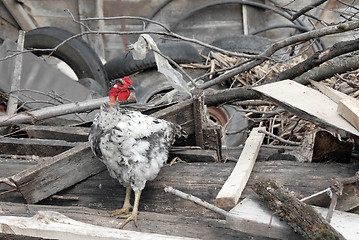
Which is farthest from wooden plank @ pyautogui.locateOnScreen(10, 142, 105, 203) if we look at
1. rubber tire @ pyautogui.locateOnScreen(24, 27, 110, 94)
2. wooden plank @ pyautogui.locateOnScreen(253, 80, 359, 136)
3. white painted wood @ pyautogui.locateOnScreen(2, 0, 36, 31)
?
white painted wood @ pyautogui.locateOnScreen(2, 0, 36, 31)

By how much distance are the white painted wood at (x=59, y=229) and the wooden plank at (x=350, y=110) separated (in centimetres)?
104

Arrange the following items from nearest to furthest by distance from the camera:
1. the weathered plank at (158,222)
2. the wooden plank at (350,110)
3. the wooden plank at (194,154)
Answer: the weathered plank at (158,222)
the wooden plank at (350,110)
the wooden plank at (194,154)

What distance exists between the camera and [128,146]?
8.16 ft

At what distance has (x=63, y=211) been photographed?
224 cm

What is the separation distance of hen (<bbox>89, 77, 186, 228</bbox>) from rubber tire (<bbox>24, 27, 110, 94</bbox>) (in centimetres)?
365

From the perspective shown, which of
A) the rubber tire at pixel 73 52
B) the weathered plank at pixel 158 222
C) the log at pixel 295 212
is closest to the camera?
the log at pixel 295 212

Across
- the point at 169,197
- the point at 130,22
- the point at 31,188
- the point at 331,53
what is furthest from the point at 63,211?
the point at 130,22

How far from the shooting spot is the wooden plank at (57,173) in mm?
2382

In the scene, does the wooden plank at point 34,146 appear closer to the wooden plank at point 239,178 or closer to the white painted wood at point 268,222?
the wooden plank at point 239,178

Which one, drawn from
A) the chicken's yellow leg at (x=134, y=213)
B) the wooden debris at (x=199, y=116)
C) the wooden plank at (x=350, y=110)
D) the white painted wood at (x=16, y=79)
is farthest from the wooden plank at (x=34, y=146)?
the white painted wood at (x=16, y=79)

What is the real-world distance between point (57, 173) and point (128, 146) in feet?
1.36

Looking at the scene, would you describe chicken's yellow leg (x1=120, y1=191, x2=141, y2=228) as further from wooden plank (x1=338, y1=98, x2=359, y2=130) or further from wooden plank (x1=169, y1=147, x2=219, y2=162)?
wooden plank (x1=338, y1=98, x2=359, y2=130)

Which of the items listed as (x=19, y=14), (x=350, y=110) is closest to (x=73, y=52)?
(x=19, y=14)

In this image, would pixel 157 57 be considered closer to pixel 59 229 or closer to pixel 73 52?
pixel 59 229
